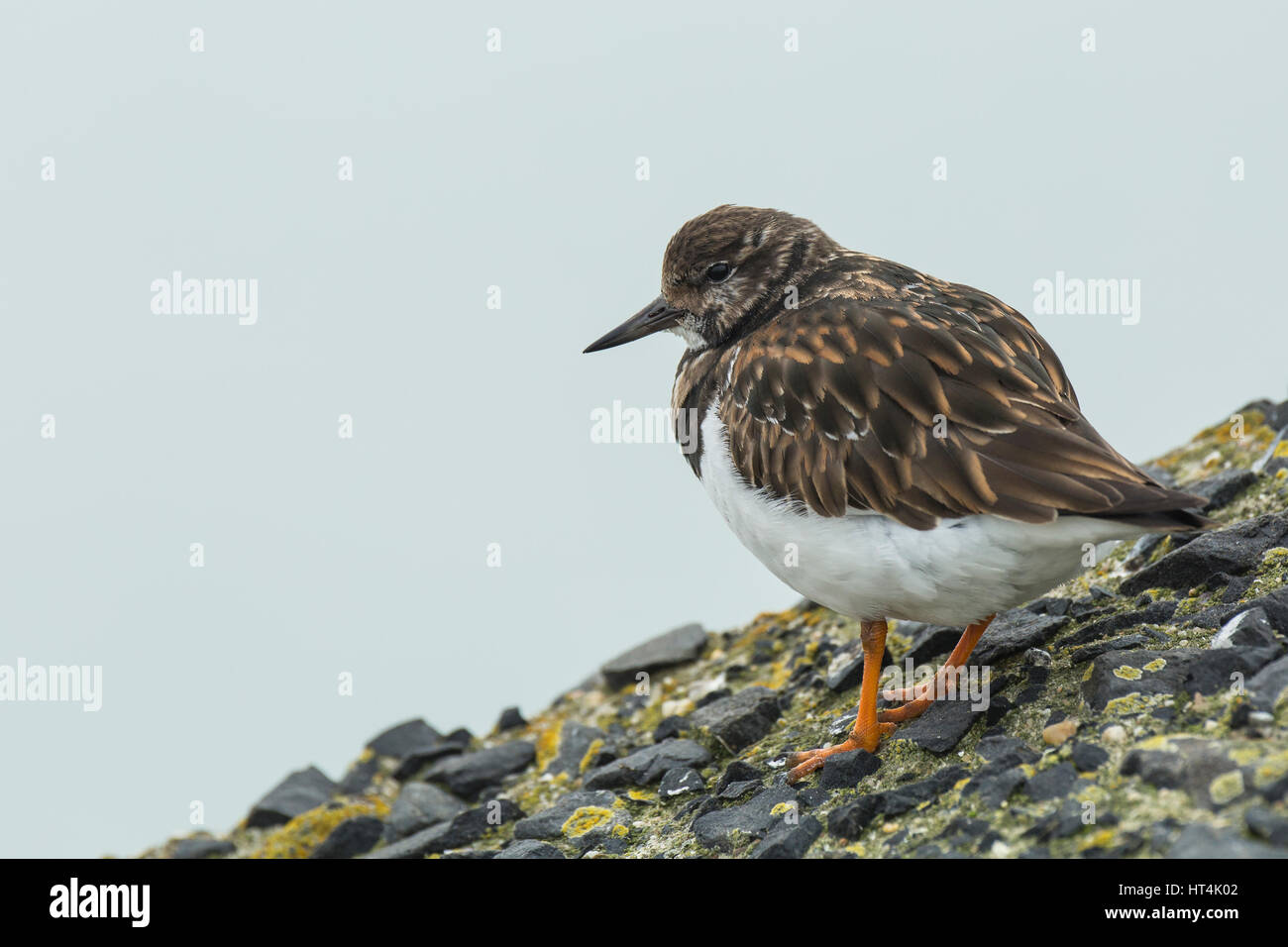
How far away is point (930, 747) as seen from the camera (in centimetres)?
658

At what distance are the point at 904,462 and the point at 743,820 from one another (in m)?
2.26

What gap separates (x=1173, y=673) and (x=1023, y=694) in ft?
2.84

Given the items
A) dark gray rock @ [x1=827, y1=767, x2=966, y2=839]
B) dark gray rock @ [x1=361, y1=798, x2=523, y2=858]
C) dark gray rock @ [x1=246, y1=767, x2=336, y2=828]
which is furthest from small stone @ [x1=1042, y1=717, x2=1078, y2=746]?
dark gray rock @ [x1=246, y1=767, x2=336, y2=828]

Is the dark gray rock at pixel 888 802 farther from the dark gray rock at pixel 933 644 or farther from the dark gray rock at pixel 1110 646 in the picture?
the dark gray rock at pixel 933 644

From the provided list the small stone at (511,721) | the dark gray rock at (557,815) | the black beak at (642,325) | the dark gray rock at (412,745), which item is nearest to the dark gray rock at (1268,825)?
the dark gray rock at (557,815)

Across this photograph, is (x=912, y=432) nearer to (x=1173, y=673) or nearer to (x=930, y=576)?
(x=930, y=576)

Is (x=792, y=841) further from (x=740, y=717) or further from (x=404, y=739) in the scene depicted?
(x=404, y=739)

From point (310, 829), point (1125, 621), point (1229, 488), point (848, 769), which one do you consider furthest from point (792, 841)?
point (310, 829)

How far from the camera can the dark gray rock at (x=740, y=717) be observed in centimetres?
839

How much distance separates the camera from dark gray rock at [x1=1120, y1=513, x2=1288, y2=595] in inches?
295

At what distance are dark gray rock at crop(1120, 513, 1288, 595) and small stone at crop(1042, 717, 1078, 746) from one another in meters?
2.07

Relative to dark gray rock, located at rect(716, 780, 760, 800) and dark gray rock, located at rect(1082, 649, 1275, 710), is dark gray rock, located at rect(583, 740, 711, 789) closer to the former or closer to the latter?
dark gray rock, located at rect(716, 780, 760, 800)

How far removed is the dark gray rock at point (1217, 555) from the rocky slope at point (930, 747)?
0.01 meters
